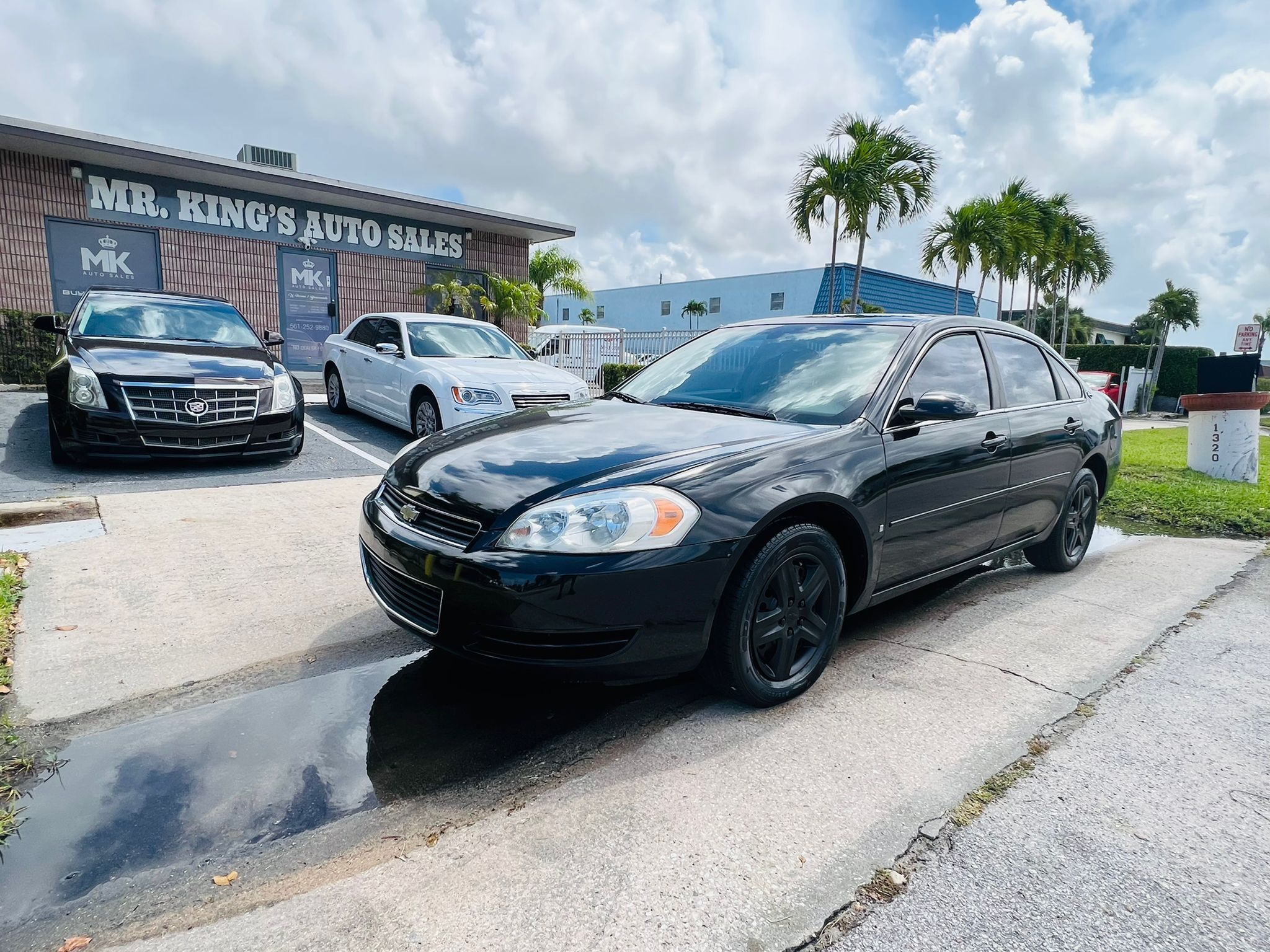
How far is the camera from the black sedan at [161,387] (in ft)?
19.6

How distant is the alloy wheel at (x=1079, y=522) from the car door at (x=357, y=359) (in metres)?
7.76

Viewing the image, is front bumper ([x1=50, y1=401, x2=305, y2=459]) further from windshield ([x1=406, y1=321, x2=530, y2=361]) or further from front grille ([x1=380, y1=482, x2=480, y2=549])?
front grille ([x1=380, y1=482, x2=480, y2=549])

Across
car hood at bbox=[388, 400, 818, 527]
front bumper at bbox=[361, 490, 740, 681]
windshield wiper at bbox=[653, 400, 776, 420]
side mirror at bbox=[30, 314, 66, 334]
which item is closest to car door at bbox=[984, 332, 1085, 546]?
windshield wiper at bbox=[653, 400, 776, 420]

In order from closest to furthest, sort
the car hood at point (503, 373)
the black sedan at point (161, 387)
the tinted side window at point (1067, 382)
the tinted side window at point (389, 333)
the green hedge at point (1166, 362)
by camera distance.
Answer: the tinted side window at point (1067, 382), the black sedan at point (161, 387), the car hood at point (503, 373), the tinted side window at point (389, 333), the green hedge at point (1166, 362)

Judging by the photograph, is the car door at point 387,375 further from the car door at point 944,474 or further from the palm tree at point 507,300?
the palm tree at point 507,300

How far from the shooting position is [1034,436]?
4.22m

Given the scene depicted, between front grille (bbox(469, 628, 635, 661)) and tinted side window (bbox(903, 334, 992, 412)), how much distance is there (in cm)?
186

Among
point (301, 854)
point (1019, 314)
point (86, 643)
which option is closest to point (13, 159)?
point (86, 643)

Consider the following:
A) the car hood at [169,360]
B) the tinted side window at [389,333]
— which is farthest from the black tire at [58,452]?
the tinted side window at [389,333]

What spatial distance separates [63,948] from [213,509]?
411 centimetres

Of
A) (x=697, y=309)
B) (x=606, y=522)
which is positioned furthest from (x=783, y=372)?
(x=697, y=309)

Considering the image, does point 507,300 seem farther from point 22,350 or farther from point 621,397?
point 621,397

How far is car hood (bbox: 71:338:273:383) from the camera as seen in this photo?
6.15 metres

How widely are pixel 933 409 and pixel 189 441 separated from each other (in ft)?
18.9
